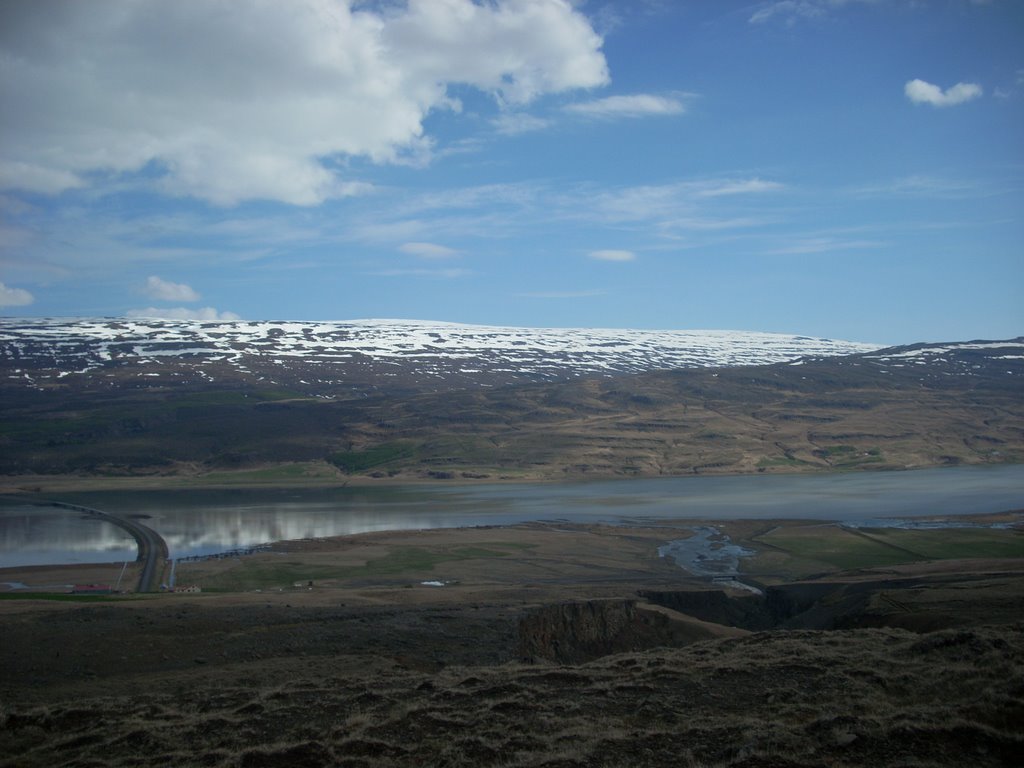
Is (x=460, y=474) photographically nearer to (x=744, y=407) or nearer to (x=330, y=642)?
(x=744, y=407)

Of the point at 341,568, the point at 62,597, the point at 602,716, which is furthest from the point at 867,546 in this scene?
the point at 62,597

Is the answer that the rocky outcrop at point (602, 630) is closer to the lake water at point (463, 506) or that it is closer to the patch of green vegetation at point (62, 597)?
the patch of green vegetation at point (62, 597)

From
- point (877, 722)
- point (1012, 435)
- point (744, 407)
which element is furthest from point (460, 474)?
point (877, 722)

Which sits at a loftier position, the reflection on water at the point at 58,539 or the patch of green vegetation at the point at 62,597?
the patch of green vegetation at the point at 62,597

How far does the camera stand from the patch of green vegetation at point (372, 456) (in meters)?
108

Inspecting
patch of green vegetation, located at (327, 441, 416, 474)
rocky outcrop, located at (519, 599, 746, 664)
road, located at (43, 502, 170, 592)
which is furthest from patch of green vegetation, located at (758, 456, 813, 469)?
rocky outcrop, located at (519, 599, 746, 664)

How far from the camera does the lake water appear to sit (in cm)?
5619

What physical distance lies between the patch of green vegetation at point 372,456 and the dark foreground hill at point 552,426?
0.29 m

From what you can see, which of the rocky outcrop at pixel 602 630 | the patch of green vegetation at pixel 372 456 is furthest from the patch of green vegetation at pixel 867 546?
the patch of green vegetation at pixel 372 456

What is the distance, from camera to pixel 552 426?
122188 millimetres

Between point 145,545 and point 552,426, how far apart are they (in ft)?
250

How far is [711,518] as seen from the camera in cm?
6247

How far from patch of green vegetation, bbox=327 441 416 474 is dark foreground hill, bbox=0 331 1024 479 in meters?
0.29

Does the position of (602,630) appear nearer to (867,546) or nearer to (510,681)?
(510,681)
